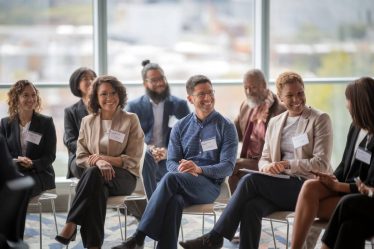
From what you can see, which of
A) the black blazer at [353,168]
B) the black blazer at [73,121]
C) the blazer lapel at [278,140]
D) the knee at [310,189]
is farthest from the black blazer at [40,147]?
the black blazer at [353,168]

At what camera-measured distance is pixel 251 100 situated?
19.2ft

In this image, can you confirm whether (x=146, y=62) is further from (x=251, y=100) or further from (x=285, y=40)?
(x=285, y=40)

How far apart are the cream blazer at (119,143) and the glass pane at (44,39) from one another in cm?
189

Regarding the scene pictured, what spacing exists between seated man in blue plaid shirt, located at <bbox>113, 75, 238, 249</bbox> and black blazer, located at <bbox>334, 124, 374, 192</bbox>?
0.79 m

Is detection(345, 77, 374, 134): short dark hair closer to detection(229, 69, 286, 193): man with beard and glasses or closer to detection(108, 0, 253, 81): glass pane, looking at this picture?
detection(229, 69, 286, 193): man with beard and glasses

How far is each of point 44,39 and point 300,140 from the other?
3284 mm

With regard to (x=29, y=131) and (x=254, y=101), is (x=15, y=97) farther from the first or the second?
(x=254, y=101)

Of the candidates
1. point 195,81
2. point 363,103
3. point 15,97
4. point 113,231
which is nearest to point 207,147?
point 195,81

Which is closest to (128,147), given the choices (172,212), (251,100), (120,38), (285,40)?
(172,212)

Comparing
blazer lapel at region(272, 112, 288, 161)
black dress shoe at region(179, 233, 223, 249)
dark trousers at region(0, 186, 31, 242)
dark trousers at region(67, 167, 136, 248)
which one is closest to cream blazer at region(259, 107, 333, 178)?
blazer lapel at region(272, 112, 288, 161)

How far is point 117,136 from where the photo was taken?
5.25m

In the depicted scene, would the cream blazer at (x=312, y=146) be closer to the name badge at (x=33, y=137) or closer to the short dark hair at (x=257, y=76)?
the short dark hair at (x=257, y=76)

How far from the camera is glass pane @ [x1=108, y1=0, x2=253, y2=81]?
7.19 metres

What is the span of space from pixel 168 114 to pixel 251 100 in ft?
2.48
